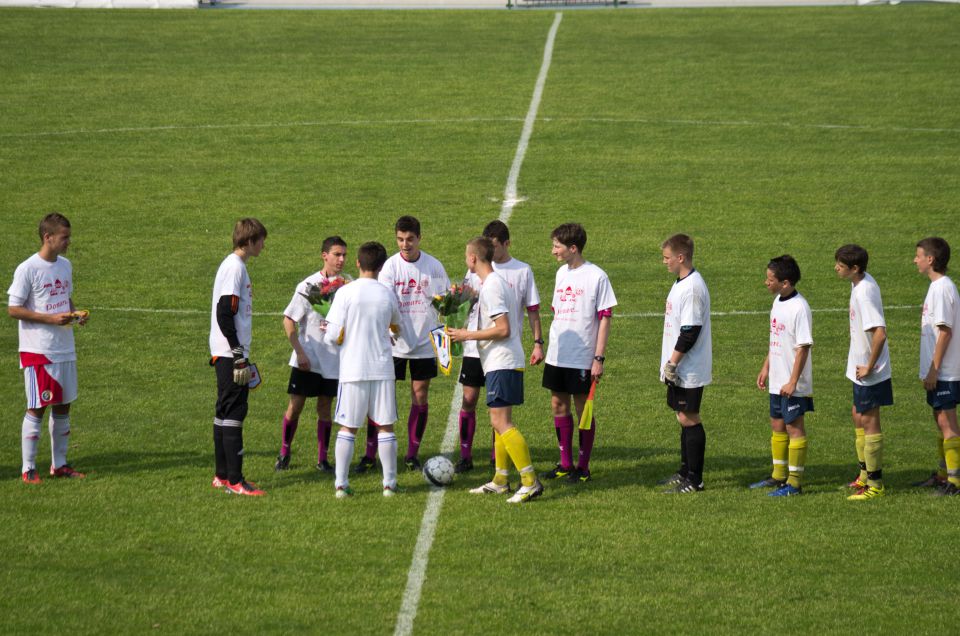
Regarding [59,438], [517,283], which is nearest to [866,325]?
[517,283]

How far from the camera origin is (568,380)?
34.0 ft

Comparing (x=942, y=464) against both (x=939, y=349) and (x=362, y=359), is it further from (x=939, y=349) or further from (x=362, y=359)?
(x=362, y=359)

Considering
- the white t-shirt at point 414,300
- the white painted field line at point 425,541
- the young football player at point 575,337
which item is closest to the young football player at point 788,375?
the young football player at point 575,337

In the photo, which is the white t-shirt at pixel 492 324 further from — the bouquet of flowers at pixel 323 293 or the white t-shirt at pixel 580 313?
the bouquet of flowers at pixel 323 293

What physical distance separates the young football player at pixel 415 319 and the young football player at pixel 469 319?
14.2 inches

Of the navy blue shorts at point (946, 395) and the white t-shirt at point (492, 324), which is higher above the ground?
the white t-shirt at point (492, 324)

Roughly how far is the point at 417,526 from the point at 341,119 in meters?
18.8

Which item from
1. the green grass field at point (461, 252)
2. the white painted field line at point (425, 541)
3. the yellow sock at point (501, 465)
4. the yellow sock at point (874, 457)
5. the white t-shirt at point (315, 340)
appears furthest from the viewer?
the white t-shirt at point (315, 340)

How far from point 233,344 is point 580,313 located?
3019mm

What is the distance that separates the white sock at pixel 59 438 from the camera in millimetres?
10266

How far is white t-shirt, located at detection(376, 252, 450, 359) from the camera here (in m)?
10.7

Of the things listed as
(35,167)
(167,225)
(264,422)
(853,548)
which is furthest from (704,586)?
(35,167)

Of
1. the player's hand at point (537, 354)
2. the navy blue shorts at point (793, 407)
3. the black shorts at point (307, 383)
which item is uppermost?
the player's hand at point (537, 354)

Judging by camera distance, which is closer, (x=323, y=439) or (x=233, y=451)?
(x=233, y=451)
